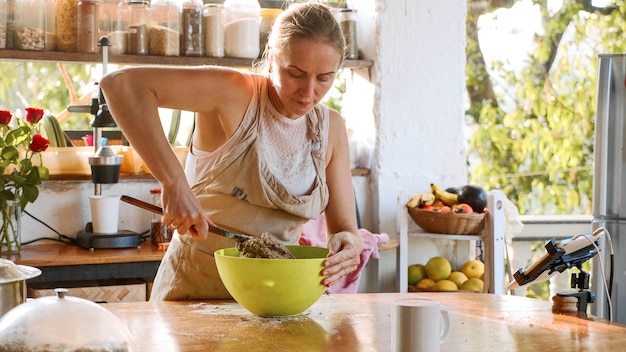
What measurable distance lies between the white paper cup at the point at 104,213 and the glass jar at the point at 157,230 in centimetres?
16

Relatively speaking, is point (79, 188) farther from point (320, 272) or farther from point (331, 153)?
point (320, 272)

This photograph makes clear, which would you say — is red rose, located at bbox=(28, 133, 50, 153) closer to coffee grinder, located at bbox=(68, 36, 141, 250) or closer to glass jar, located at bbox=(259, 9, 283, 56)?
coffee grinder, located at bbox=(68, 36, 141, 250)

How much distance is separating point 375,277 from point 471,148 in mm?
2733

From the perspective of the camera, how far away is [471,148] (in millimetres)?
6688

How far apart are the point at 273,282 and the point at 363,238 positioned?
1864 millimetres

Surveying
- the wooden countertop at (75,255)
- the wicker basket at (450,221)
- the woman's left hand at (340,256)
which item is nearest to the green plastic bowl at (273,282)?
the woman's left hand at (340,256)

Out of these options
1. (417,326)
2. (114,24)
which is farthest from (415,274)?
(417,326)

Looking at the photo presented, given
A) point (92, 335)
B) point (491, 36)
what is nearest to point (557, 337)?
point (92, 335)

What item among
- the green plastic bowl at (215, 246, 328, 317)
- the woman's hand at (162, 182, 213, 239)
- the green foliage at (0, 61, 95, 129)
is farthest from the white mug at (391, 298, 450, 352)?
the green foliage at (0, 61, 95, 129)

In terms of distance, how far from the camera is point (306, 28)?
213 centimetres

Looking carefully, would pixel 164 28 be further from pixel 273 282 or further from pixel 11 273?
pixel 11 273

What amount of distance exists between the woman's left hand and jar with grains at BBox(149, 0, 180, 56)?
187 cm

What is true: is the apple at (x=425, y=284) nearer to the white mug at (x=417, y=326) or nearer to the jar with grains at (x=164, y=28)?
the jar with grains at (x=164, y=28)

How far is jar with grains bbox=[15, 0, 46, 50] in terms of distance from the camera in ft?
12.0
